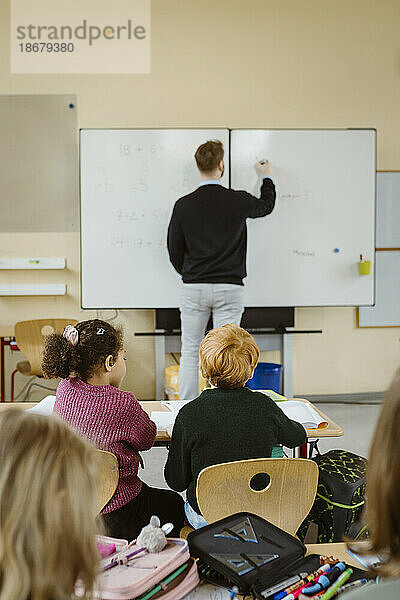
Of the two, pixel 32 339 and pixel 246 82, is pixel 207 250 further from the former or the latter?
pixel 246 82

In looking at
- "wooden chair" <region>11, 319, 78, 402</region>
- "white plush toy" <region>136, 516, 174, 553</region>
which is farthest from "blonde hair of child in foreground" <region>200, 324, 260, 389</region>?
"wooden chair" <region>11, 319, 78, 402</region>

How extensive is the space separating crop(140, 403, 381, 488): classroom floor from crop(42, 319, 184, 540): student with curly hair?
1.31m

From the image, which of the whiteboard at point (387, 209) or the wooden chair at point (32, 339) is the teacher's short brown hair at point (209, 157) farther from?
the whiteboard at point (387, 209)

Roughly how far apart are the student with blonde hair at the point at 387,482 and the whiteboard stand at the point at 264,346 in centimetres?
387

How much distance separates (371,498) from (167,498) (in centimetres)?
127

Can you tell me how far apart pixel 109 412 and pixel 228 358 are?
0.39m

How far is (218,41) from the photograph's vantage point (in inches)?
190

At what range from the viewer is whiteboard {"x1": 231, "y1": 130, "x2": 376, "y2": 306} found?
470 cm

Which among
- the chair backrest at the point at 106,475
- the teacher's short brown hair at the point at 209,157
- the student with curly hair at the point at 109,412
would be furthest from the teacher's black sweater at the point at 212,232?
the chair backrest at the point at 106,475

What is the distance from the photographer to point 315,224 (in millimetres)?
4766

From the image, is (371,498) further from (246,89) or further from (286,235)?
(246,89)

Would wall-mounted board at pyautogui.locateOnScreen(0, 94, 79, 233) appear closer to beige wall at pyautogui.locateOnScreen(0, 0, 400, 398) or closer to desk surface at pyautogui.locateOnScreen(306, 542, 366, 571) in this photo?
beige wall at pyautogui.locateOnScreen(0, 0, 400, 398)

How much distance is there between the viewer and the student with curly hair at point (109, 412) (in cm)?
191

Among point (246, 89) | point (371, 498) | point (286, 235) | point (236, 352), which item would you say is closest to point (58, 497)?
point (371, 498)
